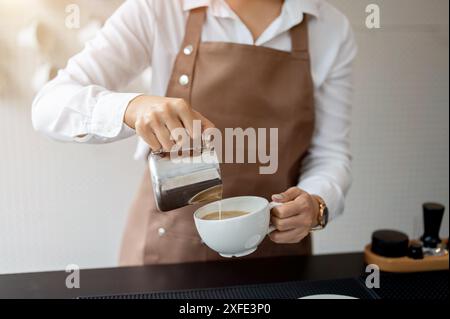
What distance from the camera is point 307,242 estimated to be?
0.69 m

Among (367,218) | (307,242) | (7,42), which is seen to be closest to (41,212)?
(7,42)

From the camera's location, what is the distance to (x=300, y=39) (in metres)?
0.56

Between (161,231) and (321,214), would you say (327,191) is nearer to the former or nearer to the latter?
(321,214)

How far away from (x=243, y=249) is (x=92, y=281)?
23cm

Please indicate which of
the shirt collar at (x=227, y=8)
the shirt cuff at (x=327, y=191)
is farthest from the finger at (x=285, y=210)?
the shirt collar at (x=227, y=8)

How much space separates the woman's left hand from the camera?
0.46 m

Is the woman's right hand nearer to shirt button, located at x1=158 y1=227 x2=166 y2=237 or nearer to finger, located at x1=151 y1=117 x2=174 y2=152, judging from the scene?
finger, located at x1=151 y1=117 x2=174 y2=152

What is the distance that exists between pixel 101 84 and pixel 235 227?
0.21 metres

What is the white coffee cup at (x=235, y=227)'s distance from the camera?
16.0 inches

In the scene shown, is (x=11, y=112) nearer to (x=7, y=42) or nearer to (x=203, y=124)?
(x=7, y=42)

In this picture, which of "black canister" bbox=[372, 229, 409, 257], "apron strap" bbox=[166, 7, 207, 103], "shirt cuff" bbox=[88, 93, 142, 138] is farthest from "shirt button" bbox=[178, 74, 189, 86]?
"black canister" bbox=[372, 229, 409, 257]

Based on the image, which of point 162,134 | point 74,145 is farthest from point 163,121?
point 74,145

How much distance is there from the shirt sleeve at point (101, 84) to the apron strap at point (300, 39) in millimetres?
156

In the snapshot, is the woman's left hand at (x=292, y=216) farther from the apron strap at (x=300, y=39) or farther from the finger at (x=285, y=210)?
the apron strap at (x=300, y=39)
